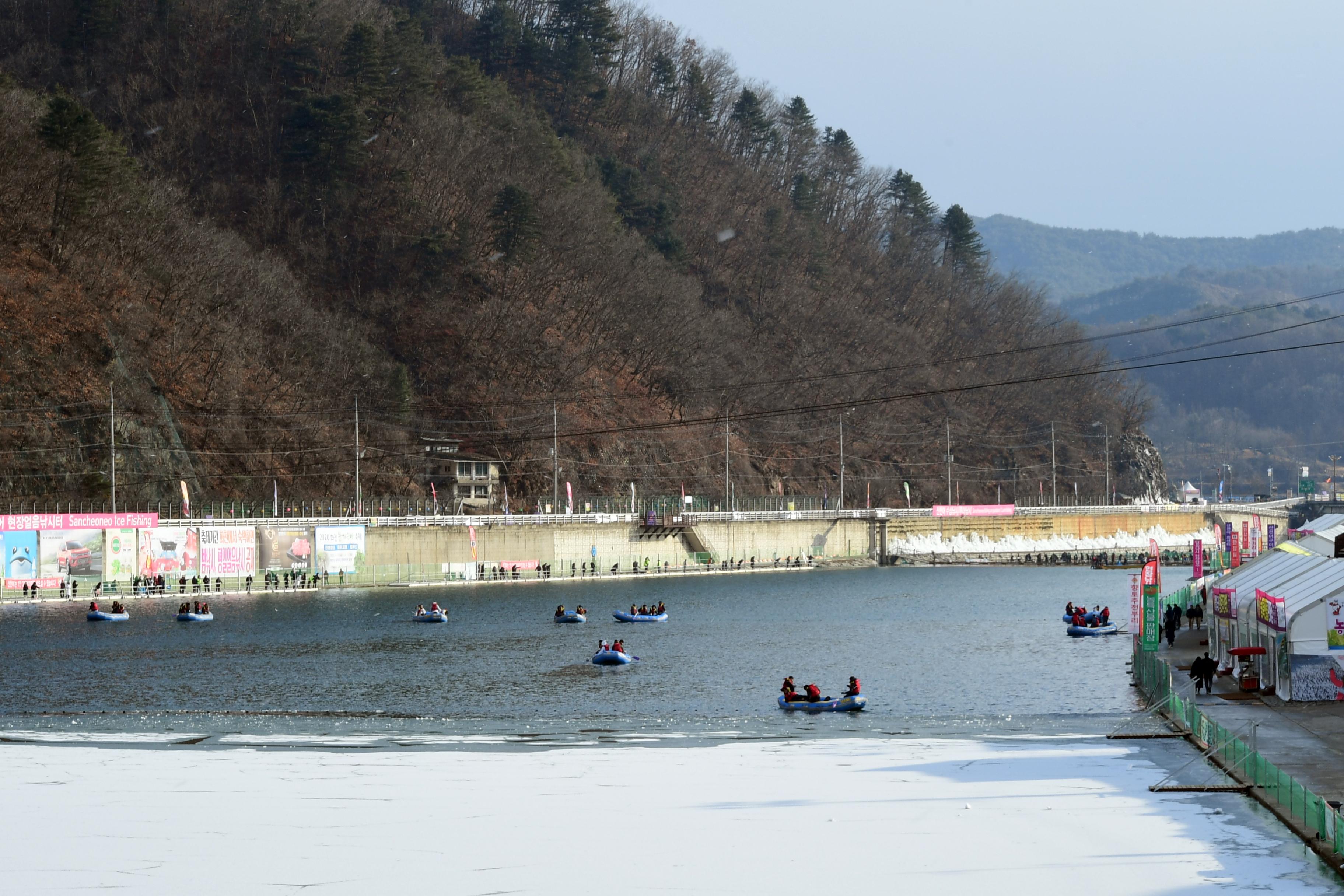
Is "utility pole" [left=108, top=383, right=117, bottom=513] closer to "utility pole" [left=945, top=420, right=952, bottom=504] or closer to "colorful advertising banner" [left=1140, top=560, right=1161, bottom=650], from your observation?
"colorful advertising banner" [left=1140, top=560, right=1161, bottom=650]

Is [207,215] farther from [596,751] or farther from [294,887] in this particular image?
[294,887]

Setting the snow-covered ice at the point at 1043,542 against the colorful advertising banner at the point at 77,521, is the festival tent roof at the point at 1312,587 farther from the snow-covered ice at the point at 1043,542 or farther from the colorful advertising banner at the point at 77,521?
the snow-covered ice at the point at 1043,542

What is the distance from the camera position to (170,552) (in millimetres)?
90188

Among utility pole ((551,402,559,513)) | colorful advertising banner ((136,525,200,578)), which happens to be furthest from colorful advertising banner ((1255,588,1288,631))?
utility pole ((551,402,559,513))

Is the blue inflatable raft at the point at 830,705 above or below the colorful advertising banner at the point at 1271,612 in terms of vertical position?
below

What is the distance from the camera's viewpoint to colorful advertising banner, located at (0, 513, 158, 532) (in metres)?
81.0

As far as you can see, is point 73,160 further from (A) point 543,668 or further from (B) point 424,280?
(A) point 543,668

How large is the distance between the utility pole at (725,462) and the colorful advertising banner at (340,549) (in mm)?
37201

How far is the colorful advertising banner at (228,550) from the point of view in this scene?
92438 millimetres

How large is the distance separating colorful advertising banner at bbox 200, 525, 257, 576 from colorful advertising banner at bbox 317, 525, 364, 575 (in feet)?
16.4

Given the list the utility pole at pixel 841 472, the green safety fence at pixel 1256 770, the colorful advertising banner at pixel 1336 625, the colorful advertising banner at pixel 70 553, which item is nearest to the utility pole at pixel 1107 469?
the utility pole at pixel 841 472

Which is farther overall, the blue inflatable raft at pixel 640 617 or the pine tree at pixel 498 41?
the pine tree at pixel 498 41

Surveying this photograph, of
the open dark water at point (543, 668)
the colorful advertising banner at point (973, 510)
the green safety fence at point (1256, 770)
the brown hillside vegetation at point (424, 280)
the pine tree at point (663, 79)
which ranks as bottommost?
the open dark water at point (543, 668)

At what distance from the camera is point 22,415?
92688 mm
